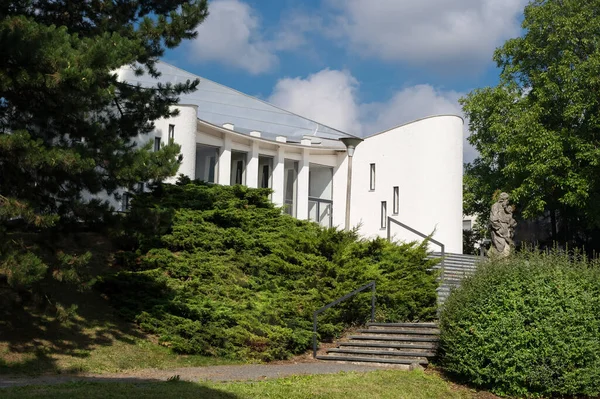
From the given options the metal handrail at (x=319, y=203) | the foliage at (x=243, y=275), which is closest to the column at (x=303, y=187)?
the metal handrail at (x=319, y=203)

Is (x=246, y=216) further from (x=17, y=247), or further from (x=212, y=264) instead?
(x=17, y=247)

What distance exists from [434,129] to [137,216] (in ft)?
56.5

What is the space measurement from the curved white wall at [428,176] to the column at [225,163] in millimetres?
6679

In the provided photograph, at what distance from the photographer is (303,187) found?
101ft

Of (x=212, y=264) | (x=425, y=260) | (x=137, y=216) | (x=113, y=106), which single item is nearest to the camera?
(x=137, y=216)

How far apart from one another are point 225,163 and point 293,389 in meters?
18.0

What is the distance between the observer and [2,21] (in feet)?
35.2

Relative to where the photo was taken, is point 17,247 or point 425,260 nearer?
point 17,247

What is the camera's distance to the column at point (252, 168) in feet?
93.1

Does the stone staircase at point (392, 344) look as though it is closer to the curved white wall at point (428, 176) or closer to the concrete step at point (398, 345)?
the concrete step at point (398, 345)

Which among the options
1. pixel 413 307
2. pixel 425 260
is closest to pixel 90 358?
pixel 413 307

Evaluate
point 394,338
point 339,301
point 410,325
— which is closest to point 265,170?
point 339,301

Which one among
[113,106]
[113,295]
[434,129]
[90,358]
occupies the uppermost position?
[434,129]

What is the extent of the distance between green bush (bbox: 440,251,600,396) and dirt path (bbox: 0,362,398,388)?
1945 millimetres
